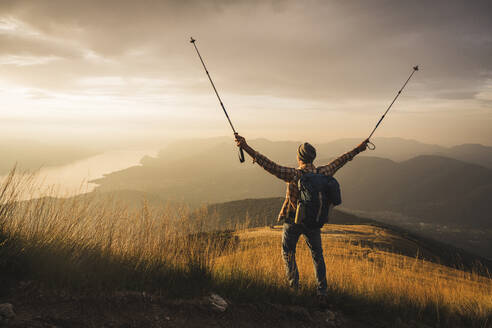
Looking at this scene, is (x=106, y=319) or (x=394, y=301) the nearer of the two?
(x=106, y=319)

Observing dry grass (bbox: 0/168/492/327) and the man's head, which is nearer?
dry grass (bbox: 0/168/492/327)

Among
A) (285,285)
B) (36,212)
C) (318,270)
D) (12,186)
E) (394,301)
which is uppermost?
(12,186)

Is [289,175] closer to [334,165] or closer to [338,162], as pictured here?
[334,165]

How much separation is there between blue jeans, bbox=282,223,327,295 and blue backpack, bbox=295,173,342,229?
0.70 ft

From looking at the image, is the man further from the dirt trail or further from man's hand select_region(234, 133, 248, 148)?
the dirt trail

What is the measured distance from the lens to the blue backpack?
3.96 m

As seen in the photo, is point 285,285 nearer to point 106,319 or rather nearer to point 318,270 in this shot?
point 318,270

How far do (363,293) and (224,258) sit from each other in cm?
258

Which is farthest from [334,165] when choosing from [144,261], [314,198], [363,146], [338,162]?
[144,261]

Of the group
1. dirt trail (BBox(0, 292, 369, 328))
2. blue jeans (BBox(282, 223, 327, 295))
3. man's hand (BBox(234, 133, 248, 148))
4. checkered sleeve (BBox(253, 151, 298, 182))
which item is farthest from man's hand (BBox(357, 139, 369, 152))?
dirt trail (BBox(0, 292, 369, 328))

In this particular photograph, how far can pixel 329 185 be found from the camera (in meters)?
4.02

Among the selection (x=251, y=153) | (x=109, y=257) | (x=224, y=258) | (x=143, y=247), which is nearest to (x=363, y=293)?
(x=224, y=258)

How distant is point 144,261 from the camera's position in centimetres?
397

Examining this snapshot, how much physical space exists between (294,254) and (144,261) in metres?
2.38
